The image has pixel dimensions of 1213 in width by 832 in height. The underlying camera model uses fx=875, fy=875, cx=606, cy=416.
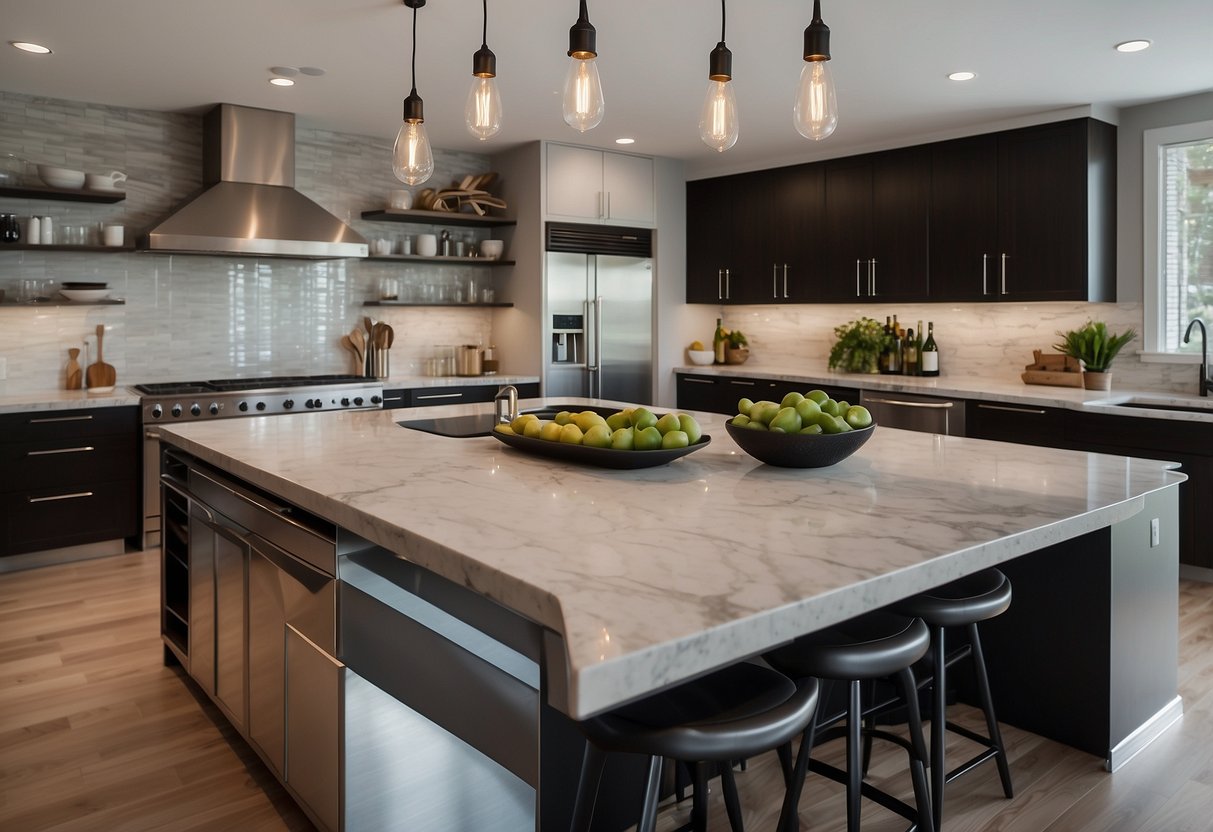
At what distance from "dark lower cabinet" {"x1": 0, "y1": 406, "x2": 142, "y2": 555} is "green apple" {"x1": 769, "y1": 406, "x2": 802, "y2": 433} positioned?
377cm

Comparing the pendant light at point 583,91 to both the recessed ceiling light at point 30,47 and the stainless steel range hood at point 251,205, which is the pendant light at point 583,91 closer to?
the recessed ceiling light at point 30,47

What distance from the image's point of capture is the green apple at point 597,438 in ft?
7.18

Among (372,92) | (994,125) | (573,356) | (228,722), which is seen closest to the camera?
(228,722)

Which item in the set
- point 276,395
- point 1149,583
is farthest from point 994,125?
point 276,395

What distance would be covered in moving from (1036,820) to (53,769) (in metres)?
2.65

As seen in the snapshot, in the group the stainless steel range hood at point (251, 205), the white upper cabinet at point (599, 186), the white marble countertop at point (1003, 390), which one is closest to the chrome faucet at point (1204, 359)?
the white marble countertop at point (1003, 390)

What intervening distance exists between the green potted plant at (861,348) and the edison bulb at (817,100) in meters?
3.96

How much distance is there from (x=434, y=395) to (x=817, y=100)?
3907 mm

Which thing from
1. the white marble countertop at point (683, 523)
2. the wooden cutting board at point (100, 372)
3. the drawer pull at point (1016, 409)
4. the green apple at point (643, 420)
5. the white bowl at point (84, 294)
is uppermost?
the white bowl at point (84, 294)

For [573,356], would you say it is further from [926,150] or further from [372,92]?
[926,150]

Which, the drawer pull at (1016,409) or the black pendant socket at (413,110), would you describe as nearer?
the black pendant socket at (413,110)

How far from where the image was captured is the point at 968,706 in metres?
2.82

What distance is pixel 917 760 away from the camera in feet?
6.02

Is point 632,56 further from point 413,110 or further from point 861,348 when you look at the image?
point 861,348
